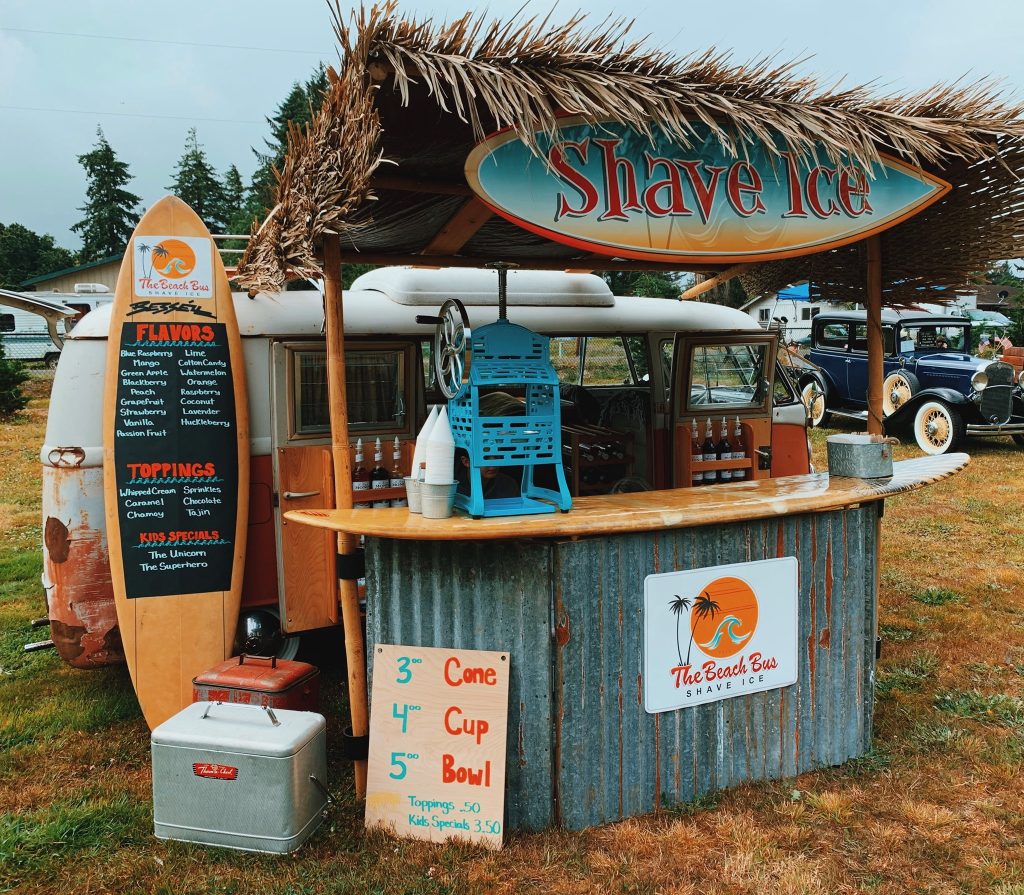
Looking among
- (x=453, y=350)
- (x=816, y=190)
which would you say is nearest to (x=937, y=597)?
(x=816, y=190)

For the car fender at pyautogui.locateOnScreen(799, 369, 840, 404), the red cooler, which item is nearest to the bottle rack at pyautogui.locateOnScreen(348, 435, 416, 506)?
the red cooler

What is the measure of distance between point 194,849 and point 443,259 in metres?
3.06

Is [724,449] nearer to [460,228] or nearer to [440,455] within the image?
[460,228]

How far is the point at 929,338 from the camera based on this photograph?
13281 millimetres

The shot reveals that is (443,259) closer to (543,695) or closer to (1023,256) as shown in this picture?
(543,695)

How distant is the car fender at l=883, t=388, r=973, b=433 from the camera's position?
451 inches

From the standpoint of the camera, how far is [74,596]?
4.14m

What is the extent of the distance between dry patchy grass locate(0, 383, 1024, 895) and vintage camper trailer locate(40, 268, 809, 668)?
0.63 meters

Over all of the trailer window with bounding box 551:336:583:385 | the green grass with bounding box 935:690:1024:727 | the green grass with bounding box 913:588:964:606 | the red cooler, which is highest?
the trailer window with bounding box 551:336:583:385

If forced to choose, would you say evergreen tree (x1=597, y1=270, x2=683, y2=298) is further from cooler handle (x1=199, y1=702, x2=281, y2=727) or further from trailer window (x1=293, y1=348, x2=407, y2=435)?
cooler handle (x1=199, y1=702, x2=281, y2=727)

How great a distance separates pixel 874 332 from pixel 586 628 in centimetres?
242

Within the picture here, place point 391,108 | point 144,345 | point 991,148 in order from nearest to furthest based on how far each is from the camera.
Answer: point 391,108
point 991,148
point 144,345

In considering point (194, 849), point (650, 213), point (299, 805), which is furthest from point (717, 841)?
point (650, 213)

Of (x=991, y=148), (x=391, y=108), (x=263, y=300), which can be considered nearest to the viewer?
(x=391, y=108)
